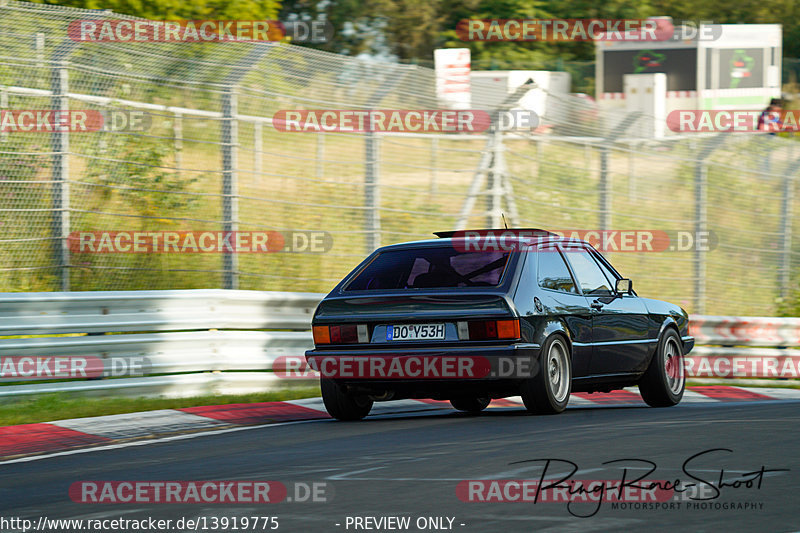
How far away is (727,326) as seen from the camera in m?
15.2

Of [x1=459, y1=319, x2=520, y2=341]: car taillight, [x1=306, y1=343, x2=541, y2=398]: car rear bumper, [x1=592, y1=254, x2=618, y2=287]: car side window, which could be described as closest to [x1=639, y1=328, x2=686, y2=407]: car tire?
[x1=592, y1=254, x2=618, y2=287]: car side window

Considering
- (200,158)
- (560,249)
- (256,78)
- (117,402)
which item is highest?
(256,78)

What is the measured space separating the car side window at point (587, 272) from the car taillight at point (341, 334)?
1.96 metres

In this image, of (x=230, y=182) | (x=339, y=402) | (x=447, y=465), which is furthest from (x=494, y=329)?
(x=230, y=182)

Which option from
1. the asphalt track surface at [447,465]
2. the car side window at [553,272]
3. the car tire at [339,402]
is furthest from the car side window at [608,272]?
the car tire at [339,402]

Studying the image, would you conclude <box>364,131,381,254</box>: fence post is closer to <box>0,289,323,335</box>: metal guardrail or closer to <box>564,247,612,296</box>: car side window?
<box>0,289,323,335</box>: metal guardrail

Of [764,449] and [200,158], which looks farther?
[200,158]

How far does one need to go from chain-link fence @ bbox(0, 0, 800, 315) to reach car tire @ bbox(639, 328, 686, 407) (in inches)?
164

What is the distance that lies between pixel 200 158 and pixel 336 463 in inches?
275

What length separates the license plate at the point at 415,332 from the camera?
9117 mm

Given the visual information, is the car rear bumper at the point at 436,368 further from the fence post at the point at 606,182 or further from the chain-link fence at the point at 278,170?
the fence post at the point at 606,182

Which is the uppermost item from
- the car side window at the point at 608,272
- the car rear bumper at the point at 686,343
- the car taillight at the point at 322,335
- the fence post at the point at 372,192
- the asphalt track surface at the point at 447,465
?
the fence post at the point at 372,192

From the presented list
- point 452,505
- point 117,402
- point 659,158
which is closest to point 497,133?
point 659,158

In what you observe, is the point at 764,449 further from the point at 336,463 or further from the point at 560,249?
the point at 560,249
